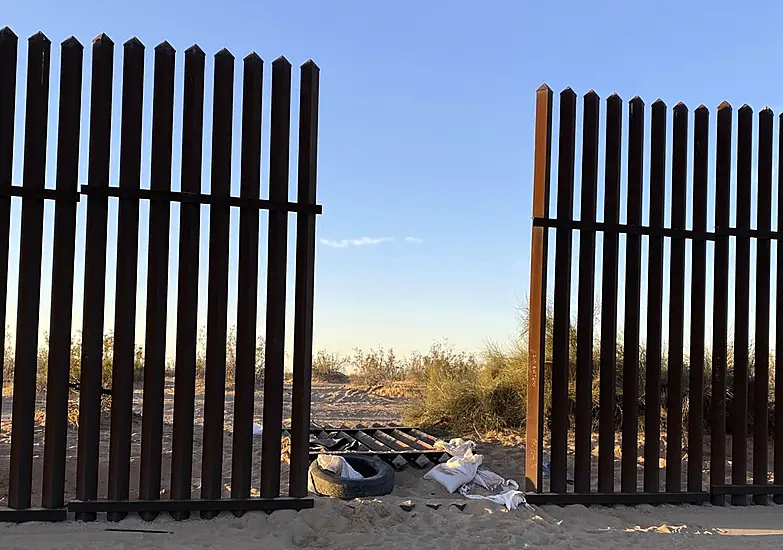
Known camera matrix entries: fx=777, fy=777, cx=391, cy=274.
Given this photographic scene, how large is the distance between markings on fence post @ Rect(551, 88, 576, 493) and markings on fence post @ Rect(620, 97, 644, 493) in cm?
54

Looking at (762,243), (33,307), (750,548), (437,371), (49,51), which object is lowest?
(750,548)

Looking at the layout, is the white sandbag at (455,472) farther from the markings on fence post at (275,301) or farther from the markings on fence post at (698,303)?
the markings on fence post at (698,303)

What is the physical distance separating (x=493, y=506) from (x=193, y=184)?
10.1ft

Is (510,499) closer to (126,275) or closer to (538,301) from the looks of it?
(538,301)

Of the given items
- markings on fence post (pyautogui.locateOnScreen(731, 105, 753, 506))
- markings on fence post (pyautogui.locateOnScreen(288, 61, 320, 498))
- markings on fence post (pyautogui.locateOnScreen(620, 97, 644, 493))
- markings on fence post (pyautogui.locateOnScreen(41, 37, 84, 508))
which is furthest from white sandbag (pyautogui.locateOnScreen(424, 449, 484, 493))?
markings on fence post (pyautogui.locateOnScreen(41, 37, 84, 508))

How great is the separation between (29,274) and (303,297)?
1.78 metres

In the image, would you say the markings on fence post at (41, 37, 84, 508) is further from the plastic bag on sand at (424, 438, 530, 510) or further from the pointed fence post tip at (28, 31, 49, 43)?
the plastic bag on sand at (424, 438, 530, 510)

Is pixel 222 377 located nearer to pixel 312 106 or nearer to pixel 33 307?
pixel 33 307

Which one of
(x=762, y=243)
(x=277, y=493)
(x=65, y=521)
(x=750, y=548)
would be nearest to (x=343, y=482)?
(x=277, y=493)

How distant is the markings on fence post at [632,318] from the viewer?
6035mm

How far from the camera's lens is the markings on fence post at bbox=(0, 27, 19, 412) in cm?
506

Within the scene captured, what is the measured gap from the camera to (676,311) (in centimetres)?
624

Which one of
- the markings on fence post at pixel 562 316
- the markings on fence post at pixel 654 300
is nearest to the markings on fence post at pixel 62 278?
the markings on fence post at pixel 562 316

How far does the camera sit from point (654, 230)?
611 cm
